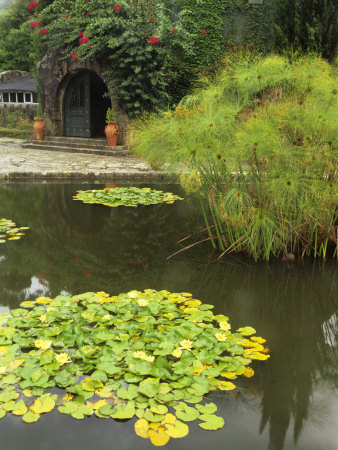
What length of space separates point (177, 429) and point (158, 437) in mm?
96

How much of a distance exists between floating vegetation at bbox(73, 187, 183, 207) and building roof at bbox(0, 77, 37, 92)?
14084 millimetres

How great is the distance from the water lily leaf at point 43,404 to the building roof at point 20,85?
1937cm

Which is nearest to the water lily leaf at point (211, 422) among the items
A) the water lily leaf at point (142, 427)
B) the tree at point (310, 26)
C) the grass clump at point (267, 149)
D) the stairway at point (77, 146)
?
the water lily leaf at point (142, 427)

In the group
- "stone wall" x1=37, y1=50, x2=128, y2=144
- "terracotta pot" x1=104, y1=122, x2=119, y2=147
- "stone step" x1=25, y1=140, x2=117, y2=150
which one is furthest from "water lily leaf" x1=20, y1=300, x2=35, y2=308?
"stone wall" x1=37, y1=50, x2=128, y2=144

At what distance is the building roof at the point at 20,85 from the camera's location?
20.0 metres

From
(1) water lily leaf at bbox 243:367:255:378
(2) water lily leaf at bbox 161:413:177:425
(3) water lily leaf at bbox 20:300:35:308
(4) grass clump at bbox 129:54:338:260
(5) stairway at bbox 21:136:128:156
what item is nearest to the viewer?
(2) water lily leaf at bbox 161:413:177:425

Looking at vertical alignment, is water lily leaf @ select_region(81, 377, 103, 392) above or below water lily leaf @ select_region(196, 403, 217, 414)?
above

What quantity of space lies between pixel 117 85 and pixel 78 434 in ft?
37.7

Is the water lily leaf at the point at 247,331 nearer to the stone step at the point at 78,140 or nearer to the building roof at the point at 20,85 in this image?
the stone step at the point at 78,140

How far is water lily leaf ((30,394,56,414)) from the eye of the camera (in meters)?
2.20

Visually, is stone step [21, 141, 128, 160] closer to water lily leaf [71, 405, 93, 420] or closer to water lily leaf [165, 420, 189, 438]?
water lily leaf [71, 405, 93, 420]

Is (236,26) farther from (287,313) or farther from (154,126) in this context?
(287,313)

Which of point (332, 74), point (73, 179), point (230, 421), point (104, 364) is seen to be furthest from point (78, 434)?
point (73, 179)

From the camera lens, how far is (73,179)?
8.90m
